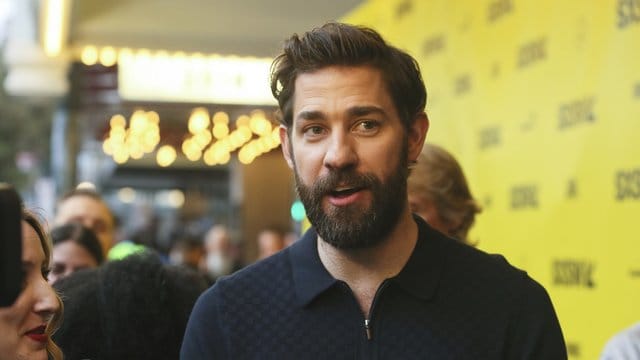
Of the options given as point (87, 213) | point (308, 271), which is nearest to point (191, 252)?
point (87, 213)

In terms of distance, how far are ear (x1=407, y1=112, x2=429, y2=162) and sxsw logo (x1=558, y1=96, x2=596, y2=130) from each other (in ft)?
5.17

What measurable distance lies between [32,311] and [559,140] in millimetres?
2524

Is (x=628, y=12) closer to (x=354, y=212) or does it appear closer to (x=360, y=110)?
(x=360, y=110)

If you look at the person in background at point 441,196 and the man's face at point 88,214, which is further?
the man's face at point 88,214

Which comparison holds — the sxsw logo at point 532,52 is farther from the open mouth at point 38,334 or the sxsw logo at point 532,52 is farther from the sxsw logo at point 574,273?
the open mouth at point 38,334

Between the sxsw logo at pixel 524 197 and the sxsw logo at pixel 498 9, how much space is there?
83 cm

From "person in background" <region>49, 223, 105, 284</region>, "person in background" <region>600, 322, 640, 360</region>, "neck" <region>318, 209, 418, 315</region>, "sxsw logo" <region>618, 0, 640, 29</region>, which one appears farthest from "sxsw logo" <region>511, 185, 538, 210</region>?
"person in background" <region>600, 322, 640, 360</region>

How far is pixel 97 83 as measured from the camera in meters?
11.5

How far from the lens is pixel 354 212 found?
8.23ft

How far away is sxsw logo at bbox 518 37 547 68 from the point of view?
15.0 ft

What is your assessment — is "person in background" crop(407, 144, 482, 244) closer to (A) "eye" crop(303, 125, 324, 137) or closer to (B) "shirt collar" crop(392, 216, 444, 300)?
(B) "shirt collar" crop(392, 216, 444, 300)

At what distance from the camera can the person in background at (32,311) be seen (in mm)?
2479

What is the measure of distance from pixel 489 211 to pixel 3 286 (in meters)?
3.76

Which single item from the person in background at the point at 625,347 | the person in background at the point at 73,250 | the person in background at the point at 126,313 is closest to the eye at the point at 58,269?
the person in background at the point at 73,250
